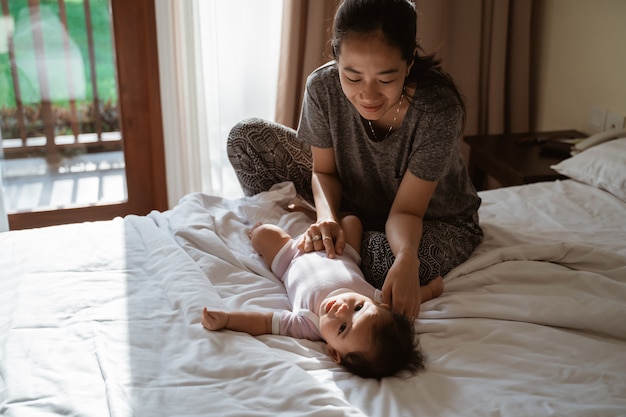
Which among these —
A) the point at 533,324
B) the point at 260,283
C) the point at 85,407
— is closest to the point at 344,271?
the point at 260,283

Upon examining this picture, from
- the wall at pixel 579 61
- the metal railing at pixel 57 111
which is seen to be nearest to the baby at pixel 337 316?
the wall at pixel 579 61

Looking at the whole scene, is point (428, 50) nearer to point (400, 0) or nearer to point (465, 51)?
point (465, 51)

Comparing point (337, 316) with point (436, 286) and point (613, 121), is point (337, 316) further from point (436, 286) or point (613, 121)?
point (613, 121)

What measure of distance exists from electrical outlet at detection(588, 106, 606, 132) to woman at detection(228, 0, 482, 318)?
104 centimetres

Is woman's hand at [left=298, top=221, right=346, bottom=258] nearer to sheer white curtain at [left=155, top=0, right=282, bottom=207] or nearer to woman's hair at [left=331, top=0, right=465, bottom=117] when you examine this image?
woman's hair at [left=331, top=0, right=465, bottom=117]

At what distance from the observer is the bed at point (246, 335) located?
44.9 inches

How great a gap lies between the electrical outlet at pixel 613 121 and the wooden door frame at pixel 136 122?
6.26 feet

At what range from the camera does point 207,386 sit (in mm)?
1157

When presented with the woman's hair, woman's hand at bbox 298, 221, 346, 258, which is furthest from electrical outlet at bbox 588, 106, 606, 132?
woman's hand at bbox 298, 221, 346, 258

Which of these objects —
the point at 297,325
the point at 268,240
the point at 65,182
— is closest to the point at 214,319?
the point at 297,325

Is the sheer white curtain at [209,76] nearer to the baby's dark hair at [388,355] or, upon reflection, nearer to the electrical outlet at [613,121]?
the electrical outlet at [613,121]

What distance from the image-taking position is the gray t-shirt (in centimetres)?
168

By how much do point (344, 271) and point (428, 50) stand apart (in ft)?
6.08

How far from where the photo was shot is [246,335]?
1.34m
